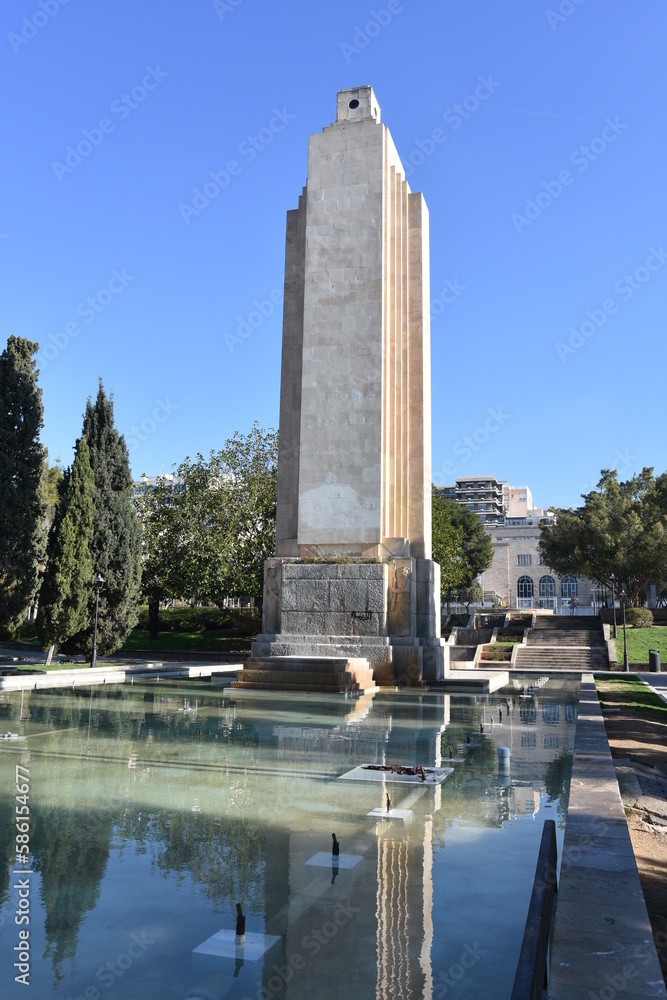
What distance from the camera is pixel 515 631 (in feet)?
123

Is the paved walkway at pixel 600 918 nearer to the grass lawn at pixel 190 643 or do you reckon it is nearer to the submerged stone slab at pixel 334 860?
the submerged stone slab at pixel 334 860

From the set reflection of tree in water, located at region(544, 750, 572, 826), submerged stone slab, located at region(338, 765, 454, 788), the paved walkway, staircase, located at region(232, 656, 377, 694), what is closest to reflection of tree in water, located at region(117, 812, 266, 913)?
the paved walkway

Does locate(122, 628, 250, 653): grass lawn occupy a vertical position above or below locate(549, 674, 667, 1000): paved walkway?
below

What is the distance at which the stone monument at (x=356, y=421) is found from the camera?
17.3 metres

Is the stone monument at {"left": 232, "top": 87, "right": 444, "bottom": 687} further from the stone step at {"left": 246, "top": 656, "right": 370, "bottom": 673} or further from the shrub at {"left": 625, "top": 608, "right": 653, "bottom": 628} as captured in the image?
the shrub at {"left": 625, "top": 608, "right": 653, "bottom": 628}

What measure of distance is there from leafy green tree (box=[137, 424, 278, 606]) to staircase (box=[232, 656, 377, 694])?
50.0 ft

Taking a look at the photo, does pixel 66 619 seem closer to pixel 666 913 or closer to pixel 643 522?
pixel 666 913

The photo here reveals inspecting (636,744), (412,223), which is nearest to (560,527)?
(412,223)

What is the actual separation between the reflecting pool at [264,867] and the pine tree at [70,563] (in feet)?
42.4

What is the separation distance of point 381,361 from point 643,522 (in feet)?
88.7

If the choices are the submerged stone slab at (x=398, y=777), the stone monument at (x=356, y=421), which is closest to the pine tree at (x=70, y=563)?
the stone monument at (x=356, y=421)

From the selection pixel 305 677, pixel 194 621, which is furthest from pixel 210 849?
pixel 194 621

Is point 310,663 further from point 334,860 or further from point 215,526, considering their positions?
point 215,526

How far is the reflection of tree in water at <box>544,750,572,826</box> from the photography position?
517cm
